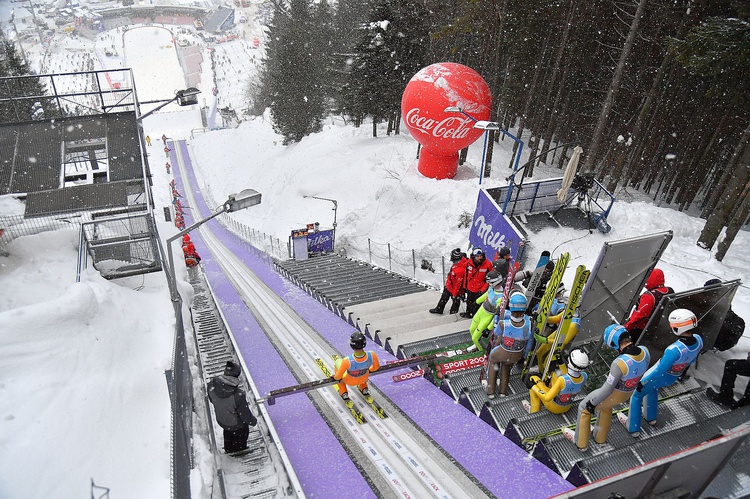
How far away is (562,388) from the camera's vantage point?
6.31 meters

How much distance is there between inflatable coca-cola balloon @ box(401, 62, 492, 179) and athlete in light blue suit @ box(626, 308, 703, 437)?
1361 centimetres

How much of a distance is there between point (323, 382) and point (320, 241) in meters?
15.0

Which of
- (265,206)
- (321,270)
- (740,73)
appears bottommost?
(265,206)

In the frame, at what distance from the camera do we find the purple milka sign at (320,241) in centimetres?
2178

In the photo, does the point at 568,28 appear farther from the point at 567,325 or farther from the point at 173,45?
the point at 173,45

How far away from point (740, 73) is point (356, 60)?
68.0 feet

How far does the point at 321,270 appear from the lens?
57.5 feet

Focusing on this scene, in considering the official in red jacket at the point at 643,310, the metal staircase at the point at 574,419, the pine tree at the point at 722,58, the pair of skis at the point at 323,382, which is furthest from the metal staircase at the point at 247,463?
the pine tree at the point at 722,58

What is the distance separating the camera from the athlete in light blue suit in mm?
5764

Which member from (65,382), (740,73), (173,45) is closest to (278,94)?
(740,73)

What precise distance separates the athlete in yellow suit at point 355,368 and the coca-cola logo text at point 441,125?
13.4 m

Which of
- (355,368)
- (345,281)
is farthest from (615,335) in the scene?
(345,281)

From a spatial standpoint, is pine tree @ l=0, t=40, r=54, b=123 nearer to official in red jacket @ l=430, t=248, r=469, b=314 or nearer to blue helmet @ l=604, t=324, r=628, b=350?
official in red jacket @ l=430, t=248, r=469, b=314

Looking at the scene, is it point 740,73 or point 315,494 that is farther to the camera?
point 740,73
